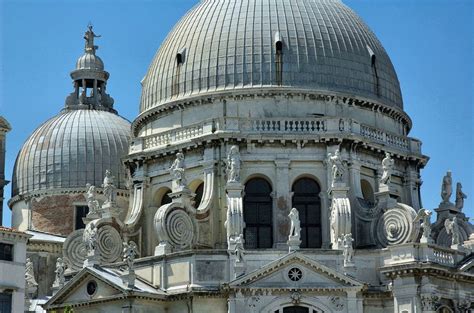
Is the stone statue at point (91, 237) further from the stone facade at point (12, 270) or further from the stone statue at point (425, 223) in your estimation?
the stone statue at point (425, 223)

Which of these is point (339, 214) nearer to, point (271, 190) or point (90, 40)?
point (271, 190)

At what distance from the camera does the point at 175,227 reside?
61.4m

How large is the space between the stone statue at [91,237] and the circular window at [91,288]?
2.42 metres

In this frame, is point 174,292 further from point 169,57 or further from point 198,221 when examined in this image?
point 169,57

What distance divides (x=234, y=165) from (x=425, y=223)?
391 inches

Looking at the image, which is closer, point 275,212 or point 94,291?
point 94,291

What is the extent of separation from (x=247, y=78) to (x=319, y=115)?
14.7 ft

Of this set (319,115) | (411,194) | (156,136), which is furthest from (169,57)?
(411,194)

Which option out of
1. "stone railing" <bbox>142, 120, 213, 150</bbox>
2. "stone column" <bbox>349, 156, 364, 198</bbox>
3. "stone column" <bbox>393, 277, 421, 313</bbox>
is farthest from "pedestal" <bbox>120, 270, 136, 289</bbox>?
"stone column" <bbox>349, 156, 364, 198</bbox>

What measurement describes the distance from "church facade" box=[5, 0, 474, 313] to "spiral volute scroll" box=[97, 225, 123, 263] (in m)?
0.08

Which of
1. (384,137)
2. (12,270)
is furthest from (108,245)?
(384,137)

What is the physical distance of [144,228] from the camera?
66.7 m

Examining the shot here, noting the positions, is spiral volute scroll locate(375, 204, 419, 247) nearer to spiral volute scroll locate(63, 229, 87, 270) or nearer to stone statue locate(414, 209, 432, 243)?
stone statue locate(414, 209, 432, 243)

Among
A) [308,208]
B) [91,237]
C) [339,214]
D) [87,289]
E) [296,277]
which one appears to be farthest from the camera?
[308,208]
